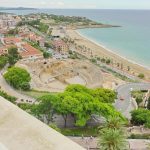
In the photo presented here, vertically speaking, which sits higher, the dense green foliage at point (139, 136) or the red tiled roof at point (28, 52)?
the dense green foliage at point (139, 136)

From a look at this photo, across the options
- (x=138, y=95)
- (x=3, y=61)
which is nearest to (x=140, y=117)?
(x=138, y=95)

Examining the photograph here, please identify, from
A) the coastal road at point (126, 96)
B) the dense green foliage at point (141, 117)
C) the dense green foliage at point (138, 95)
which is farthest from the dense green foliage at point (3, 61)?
the dense green foliage at point (141, 117)

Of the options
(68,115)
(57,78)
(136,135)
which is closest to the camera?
(136,135)

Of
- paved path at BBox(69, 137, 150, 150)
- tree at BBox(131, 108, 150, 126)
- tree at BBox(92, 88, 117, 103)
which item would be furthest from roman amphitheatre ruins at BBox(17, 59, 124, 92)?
paved path at BBox(69, 137, 150, 150)

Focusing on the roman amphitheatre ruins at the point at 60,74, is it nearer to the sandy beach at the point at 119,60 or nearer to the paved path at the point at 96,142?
the sandy beach at the point at 119,60

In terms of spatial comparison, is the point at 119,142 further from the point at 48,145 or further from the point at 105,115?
the point at 48,145

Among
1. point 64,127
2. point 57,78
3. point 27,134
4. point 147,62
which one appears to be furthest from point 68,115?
point 147,62
